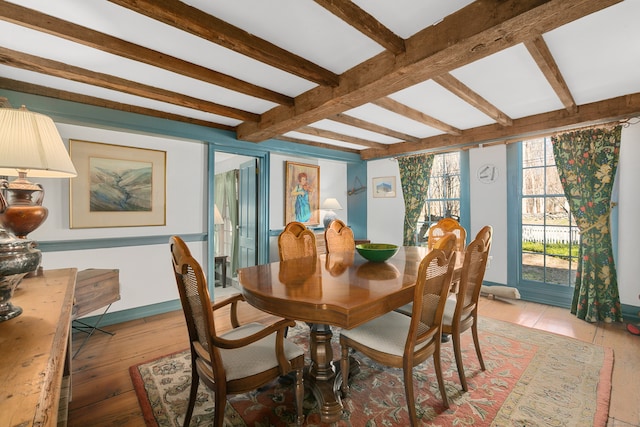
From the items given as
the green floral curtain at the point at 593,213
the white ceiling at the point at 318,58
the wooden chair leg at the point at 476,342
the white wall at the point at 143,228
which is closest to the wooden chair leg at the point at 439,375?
the wooden chair leg at the point at 476,342

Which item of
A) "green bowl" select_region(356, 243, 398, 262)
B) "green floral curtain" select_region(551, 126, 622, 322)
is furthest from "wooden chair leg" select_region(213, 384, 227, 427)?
"green floral curtain" select_region(551, 126, 622, 322)

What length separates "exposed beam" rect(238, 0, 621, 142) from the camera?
1.43m

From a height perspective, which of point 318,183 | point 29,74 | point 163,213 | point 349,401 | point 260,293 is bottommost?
point 349,401

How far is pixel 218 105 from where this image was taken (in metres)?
3.09

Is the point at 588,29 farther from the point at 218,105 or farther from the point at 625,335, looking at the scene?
the point at 218,105

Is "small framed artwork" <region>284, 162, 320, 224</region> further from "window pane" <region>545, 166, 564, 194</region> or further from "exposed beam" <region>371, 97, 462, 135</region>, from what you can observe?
"window pane" <region>545, 166, 564, 194</region>

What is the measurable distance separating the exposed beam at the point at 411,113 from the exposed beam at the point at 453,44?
0.47m

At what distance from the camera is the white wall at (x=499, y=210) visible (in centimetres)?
305

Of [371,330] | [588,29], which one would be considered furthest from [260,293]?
[588,29]

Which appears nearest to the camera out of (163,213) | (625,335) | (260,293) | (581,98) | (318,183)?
(260,293)

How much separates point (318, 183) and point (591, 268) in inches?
151

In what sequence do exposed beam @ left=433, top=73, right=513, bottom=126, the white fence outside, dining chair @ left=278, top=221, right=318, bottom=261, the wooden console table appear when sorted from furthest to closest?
1. the white fence outside
2. dining chair @ left=278, top=221, right=318, bottom=261
3. exposed beam @ left=433, top=73, right=513, bottom=126
4. the wooden console table

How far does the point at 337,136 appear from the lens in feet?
14.3

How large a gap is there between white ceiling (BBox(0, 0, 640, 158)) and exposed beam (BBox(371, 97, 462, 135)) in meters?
0.07
